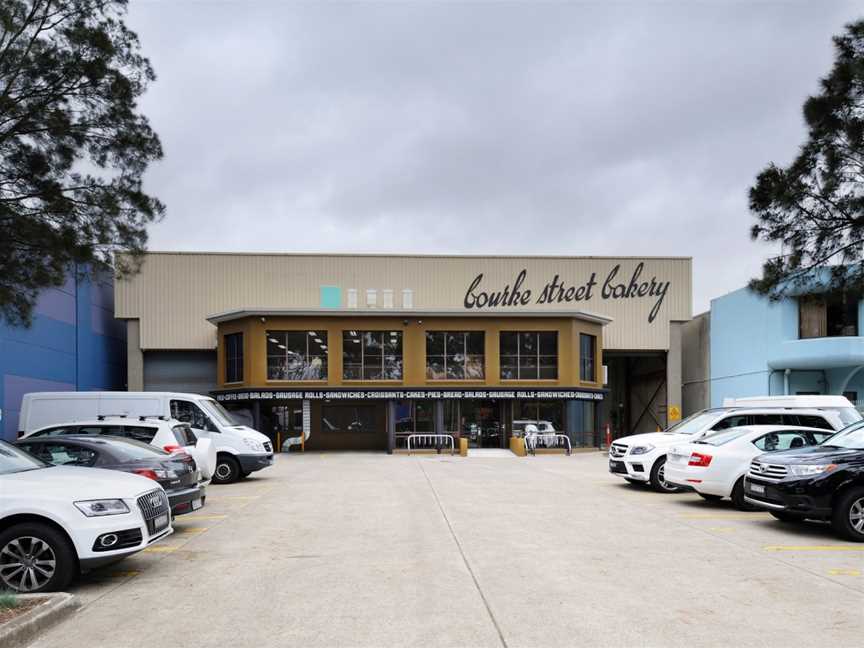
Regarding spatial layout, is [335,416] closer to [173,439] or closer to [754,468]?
[173,439]

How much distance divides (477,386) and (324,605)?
27.3 metres

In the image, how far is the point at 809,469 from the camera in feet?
33.7

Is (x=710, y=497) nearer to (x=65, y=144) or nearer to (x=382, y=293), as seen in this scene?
(x=65, y=144)

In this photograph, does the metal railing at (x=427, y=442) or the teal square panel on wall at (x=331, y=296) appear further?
the teal square panel on wall at (x=331, y=296)

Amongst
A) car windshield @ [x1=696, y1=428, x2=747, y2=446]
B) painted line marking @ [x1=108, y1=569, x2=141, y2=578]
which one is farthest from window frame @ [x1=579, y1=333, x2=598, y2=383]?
painted line marking @ [x1=108, y1=569, x2=141, y2=578]

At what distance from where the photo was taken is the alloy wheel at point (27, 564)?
7.16m

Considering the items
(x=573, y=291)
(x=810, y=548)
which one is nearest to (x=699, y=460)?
(x=810, y=548)

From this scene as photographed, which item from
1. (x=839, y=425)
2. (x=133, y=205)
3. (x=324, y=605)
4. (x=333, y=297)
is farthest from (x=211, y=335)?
(x=324, y=605)

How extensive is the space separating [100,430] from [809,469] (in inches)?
455

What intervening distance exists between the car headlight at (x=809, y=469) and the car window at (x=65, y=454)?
31.0 ft

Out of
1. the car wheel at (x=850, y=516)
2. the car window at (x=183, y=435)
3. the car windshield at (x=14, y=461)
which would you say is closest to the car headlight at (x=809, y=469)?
the car wheel at (x=850, y=516)

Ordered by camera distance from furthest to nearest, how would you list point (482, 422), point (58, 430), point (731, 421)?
point (482, 422) → point (731, 421) → point (58, 430)

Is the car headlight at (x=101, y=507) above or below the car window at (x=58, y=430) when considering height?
below

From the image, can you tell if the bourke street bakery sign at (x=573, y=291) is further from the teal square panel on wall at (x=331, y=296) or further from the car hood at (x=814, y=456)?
the car hood at (x=814, y=456)
